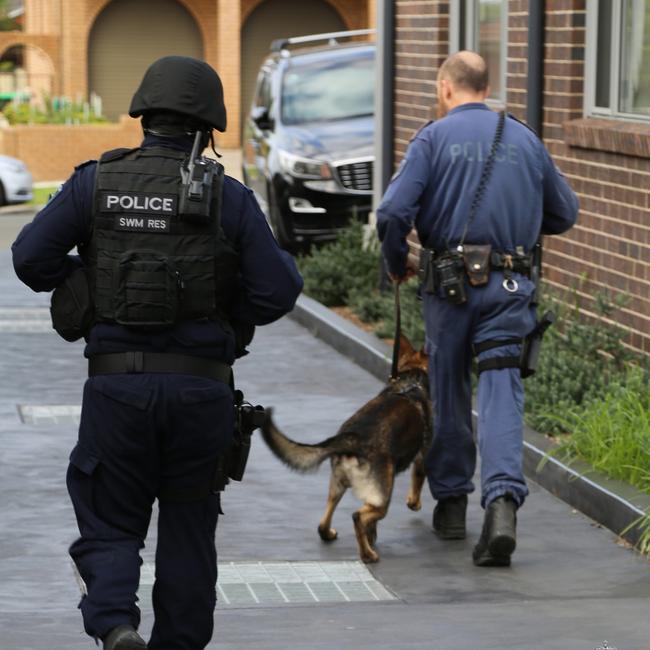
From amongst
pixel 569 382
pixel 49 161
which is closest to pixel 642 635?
pixel 569 382

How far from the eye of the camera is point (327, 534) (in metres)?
7.45

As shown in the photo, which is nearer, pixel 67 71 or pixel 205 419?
pixel 205 419

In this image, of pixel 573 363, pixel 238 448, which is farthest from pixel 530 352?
pixel 238 448

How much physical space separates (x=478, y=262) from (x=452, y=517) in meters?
1.13

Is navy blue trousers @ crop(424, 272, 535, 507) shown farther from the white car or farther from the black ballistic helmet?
the white car

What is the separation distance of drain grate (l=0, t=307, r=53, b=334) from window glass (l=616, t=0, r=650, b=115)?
18.5 ft

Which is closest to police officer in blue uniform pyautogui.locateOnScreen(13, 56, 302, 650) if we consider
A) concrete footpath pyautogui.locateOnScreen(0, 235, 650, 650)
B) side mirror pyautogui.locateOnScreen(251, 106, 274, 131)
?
concrete footpath pyautogui.locateOnScreen(0, 235, 650, 650)

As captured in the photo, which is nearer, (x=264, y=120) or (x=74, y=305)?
(x=74, y=305)

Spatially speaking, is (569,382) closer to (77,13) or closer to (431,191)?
(431,191)

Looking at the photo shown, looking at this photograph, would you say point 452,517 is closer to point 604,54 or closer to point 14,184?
point 604,54

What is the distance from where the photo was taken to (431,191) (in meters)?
7.24

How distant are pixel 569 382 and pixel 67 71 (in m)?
37.3

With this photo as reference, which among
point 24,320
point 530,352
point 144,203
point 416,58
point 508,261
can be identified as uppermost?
point 144,203

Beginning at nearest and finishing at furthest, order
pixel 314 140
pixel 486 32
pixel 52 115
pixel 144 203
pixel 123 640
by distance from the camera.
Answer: pixel 123 640
pixel 144 203
pixel 486 32
pixel 314 140
pixel 52 115
